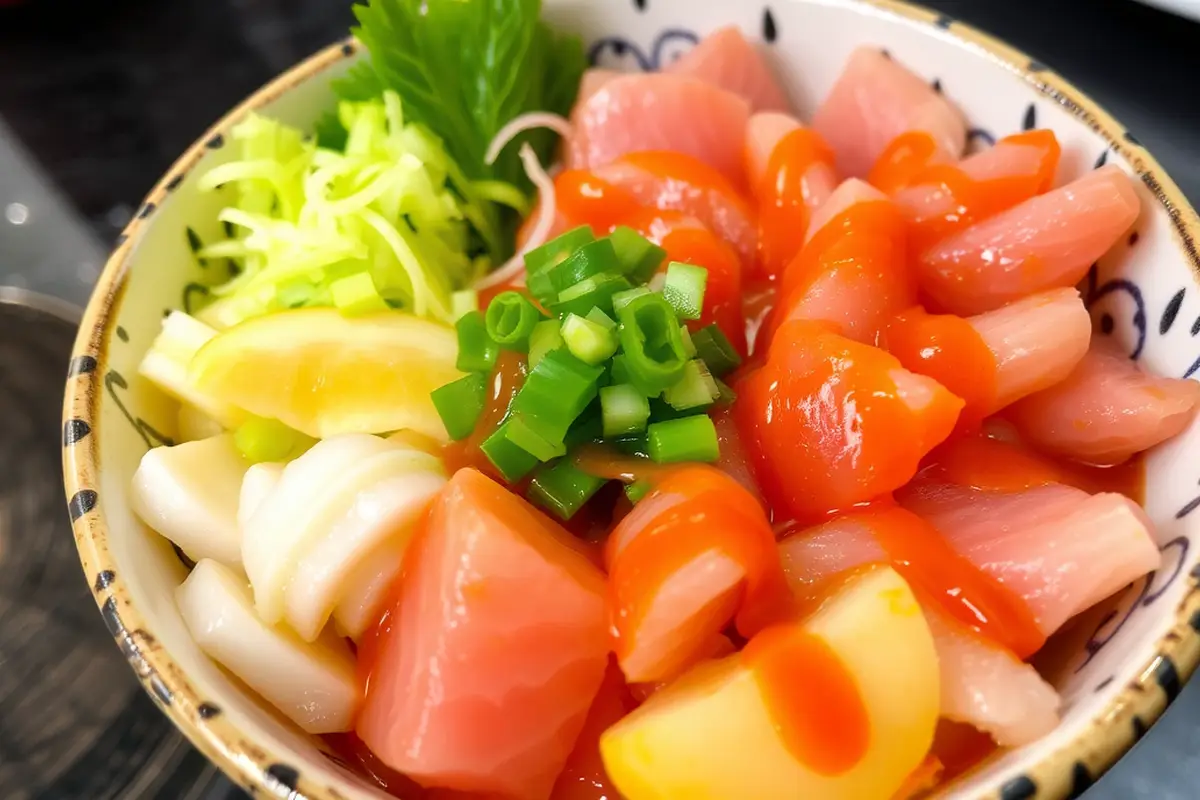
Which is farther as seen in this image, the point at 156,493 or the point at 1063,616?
the point at 156,493

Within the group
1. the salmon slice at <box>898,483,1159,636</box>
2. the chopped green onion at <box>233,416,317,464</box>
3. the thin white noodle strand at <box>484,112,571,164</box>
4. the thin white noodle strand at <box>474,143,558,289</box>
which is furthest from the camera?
the thin white noodle strand at <box>484,112,571,164</box>

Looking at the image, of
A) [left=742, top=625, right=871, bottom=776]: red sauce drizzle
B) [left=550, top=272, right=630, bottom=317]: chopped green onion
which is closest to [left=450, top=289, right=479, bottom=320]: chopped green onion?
[left=550, top=272, right=630, bottom=317]: chopped green onion

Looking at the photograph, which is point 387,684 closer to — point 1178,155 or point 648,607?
point 648,607

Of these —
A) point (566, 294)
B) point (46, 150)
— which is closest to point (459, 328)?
point (566, 294)

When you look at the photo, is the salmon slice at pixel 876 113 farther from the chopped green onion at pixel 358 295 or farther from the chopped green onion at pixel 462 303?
the chopped green onion at pixel 358 295

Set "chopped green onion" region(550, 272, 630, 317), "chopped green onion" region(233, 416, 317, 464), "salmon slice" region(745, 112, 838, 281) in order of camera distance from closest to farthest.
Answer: "chopped green onion" region(550, 272, 630, 317) → "chopped green onion" region(233, 416, 317, 464) → "salmon slice" region(745, 112, 838, 281)

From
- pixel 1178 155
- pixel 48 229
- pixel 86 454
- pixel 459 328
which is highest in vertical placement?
pixel 1178 155

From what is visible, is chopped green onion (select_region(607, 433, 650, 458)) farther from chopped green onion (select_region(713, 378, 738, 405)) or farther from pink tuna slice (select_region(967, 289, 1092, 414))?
pink tuna slice (select_region(967, 289, 1092, 414))
